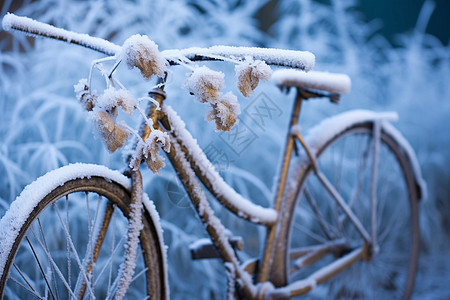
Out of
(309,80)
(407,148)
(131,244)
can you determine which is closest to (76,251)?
(131,244)

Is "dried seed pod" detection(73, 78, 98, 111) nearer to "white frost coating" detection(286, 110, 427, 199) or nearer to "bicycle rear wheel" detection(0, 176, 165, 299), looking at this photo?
"bicycle rear wheel" detection(0, 176, 165, 299)

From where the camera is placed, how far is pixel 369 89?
196cm

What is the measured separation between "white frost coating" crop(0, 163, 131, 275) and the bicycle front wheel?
0.63m

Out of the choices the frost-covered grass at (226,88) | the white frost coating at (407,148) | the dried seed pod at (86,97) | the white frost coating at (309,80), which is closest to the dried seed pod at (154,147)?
the dried seed pod at (86,97)

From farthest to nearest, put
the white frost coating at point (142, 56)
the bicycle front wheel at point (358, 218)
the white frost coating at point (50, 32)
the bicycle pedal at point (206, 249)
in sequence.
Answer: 1. the bicycle front wheel at point (358, 218)
2. the bicycle pedal at point (206, 249)
3. the white frost coating at point (50, 32)
4. the white frost coating at point (142, 56)

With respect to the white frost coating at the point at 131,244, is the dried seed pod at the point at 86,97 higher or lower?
higher

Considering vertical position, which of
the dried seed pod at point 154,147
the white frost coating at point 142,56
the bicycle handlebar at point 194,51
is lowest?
the dried seed pod at point 154,147

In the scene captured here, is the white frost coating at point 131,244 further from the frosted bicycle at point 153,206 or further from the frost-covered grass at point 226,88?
the frost-covered grass at point 226,88

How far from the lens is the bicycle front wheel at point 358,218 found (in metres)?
1.33

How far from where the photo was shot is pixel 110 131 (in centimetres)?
66

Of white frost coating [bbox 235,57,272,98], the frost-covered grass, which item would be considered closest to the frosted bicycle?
white frost coating [bbox 235,57,272,98]

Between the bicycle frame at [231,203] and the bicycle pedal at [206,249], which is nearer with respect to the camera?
the bicycle frame at [231,203]

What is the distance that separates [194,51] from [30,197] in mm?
354

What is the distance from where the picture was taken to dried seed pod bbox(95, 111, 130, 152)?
2.16ft
